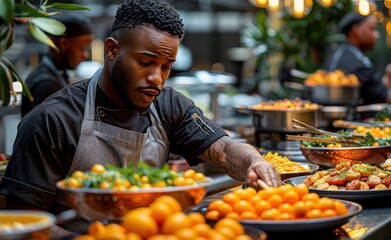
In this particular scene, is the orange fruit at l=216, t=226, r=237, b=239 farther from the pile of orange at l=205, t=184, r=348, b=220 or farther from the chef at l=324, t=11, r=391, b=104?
the chef at l=324, t=11, r=391, b=104

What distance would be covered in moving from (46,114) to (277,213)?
1.09 meters

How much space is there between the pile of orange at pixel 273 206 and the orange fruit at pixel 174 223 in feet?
1.22

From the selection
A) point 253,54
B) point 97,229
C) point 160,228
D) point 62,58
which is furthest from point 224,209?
point 253,54

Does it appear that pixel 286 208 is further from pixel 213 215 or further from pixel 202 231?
pixel 202 231

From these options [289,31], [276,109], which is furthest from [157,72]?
[289,31]

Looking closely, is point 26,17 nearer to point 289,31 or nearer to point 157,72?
point 157,72

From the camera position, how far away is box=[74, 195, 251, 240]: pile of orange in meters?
1.90

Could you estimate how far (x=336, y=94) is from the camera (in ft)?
23.1

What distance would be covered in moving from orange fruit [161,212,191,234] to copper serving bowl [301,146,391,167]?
2037mm

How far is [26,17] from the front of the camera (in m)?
2.41

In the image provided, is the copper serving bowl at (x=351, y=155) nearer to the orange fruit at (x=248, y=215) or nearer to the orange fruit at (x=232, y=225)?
the orange fruit at (x=248, y=215)

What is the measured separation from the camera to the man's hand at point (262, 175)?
2701 millimetres

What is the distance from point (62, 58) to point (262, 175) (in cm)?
322

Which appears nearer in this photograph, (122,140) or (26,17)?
(26,17)
